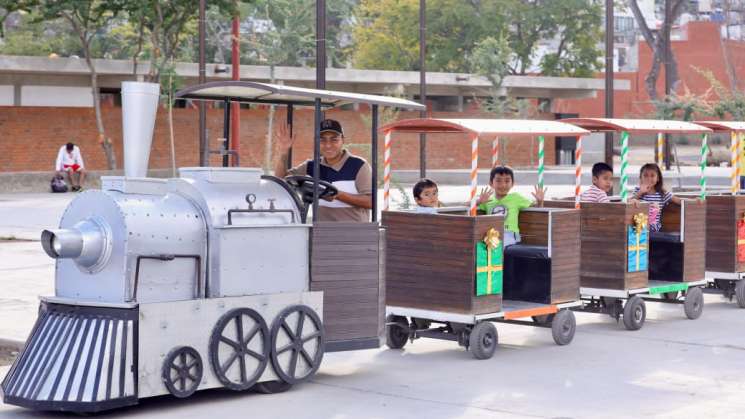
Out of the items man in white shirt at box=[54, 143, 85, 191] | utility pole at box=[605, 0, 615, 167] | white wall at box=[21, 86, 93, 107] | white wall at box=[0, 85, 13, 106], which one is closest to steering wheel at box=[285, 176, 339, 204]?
utility pole at box=[605, 0, 615, 167]

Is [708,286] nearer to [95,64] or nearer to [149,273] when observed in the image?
[149,273]

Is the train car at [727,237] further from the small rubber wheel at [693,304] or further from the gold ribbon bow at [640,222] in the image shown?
the gold ribbon bow at [640,222]

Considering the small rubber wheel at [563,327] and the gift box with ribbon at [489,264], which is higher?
the gift box with ribbon at [489,264]

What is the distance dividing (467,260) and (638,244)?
2.55 meters

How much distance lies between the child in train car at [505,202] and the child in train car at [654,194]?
2.16 meters

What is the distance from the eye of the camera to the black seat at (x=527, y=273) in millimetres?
11062

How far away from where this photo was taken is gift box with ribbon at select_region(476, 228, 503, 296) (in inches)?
404

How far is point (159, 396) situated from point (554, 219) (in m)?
4.12

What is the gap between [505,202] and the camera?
11367mm

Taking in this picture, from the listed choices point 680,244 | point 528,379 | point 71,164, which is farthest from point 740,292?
point 71,164

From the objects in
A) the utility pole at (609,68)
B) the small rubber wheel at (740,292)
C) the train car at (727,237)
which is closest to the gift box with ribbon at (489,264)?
the train car at (727,237)

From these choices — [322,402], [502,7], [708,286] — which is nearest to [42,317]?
[322,402]

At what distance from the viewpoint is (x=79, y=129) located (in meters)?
41.9

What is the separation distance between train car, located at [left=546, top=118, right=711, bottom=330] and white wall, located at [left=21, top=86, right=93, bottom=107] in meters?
31.4
